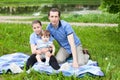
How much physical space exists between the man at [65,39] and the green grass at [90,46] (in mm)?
516

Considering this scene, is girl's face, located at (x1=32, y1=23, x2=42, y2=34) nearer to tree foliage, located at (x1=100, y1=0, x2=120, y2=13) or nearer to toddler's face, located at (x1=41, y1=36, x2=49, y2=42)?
toddler's face, located at (x1=41, y1=36, x2=49, y2=42)

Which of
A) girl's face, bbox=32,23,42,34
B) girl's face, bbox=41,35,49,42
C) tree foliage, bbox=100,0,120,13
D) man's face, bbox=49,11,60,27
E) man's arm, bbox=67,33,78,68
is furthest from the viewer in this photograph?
tree foliage, bbox=100,0,120,13

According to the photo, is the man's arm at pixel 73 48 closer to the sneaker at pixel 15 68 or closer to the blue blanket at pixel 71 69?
the blue blanket at pixel 71 69

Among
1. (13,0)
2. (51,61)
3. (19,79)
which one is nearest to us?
(19,79)

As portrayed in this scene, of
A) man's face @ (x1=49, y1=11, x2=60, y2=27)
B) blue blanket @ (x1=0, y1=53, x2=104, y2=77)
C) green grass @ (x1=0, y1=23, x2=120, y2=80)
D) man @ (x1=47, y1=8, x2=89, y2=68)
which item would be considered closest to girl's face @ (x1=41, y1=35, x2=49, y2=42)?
man @ (x1=47, y1=8, x2=89, y2=68)

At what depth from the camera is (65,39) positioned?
8.81 metres

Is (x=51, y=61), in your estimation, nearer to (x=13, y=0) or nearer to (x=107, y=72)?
(x=107, y=72)

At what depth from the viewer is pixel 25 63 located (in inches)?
328

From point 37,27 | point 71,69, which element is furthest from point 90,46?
point 71,69

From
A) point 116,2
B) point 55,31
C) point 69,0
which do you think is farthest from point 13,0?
point 55,31

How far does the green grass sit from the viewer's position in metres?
7.72

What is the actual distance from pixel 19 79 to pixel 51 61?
3.01ft

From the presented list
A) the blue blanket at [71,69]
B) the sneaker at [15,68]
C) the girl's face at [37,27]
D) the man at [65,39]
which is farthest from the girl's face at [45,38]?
the sneaker at [15,68]

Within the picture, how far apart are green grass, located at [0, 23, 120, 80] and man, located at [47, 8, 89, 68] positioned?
516mm
